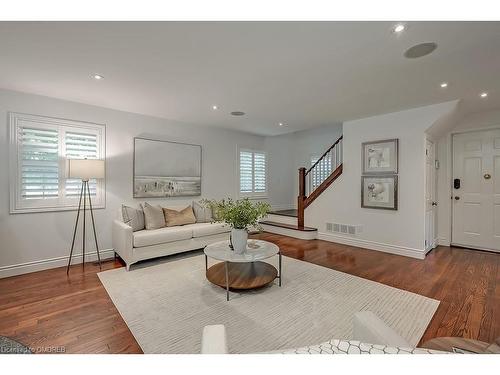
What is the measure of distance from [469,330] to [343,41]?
262 cm

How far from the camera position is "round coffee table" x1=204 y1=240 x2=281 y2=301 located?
97.6 inches

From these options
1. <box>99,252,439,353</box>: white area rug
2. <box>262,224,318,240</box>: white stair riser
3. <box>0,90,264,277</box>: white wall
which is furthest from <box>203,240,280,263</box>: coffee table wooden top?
<box>262,224,318,240</box>: white stair riser

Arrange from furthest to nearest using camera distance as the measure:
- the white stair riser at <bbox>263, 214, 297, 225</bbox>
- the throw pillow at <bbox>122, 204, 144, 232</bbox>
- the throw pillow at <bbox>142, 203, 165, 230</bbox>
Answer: the white stair riser at <bbox>263, 214, 297, 225</bbox> → the throw pillow at <bbox>142, 203, 165, 230</bbox> → the throw pillow at <bbox>122, 204, 144, 232</bbox>

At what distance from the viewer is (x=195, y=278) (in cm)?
296

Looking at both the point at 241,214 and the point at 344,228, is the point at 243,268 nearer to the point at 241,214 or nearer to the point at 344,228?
the point at 241,214

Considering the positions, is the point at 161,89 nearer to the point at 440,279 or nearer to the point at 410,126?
the point at 410,126

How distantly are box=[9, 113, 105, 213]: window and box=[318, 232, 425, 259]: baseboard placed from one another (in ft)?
14.4

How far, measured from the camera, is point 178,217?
4.05 meters

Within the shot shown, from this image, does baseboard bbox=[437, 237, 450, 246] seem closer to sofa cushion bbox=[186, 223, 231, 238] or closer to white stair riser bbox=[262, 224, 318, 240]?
white stair riser bbox=[262, 224, 318, 240]

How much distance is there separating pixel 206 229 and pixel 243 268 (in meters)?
1.29

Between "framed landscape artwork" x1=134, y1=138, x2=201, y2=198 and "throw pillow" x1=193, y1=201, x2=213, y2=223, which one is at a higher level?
"framed landscape artwork" x1=134, y1=138, x2=201, y2=198
